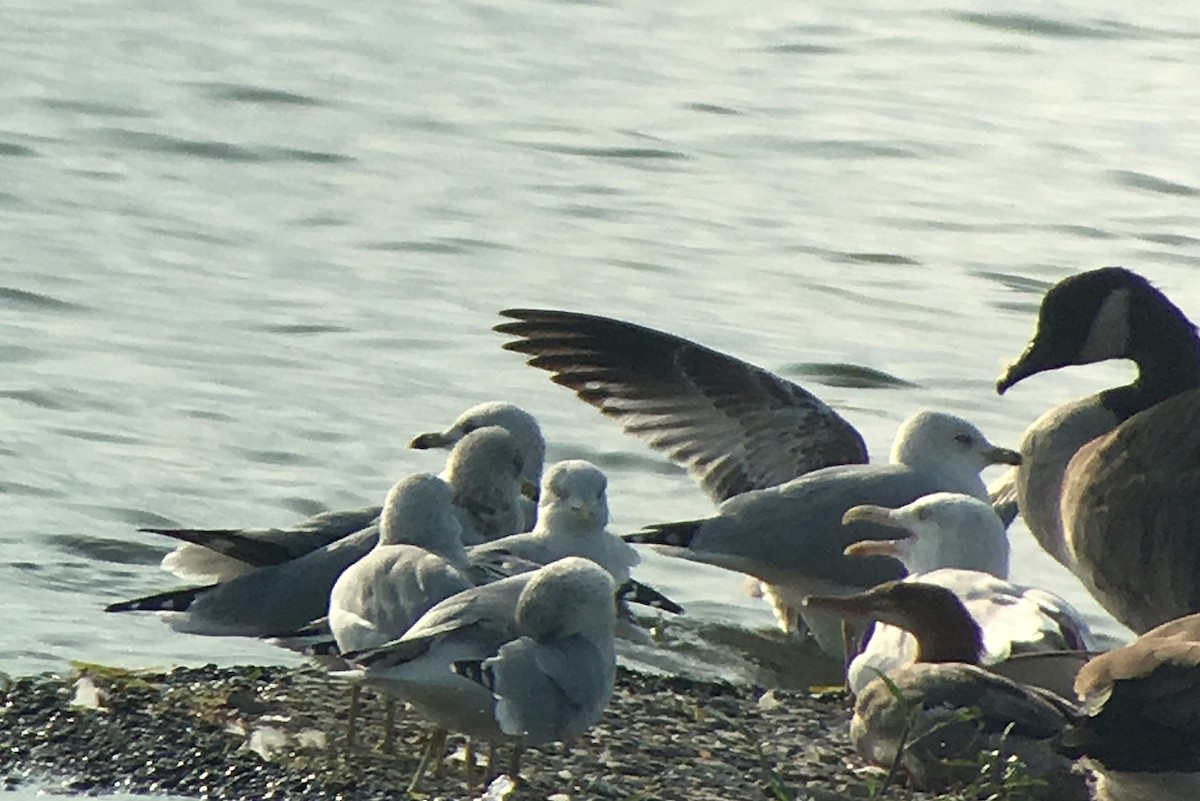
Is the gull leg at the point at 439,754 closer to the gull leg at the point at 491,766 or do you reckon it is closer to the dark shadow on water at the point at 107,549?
the gull leg at the point at 491,766

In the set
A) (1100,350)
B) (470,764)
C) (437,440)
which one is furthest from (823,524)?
(470,764)

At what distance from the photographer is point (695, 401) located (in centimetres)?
1002

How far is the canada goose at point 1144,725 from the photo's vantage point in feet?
20.6

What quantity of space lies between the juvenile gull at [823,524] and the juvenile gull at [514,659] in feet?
6.38

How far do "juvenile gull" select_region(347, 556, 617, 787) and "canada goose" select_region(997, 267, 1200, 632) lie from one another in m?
2.60

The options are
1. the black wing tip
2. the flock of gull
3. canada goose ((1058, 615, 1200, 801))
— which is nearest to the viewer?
canada goose ((1058, 615, 1200, 801))

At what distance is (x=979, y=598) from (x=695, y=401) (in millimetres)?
2425

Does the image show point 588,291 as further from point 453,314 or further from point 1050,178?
point 1050,178

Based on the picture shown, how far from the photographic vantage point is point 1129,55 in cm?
2147

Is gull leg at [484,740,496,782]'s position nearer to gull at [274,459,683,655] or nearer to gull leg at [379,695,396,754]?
gull leg at [379,695,396,754]

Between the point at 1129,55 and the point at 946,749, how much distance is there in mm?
15285

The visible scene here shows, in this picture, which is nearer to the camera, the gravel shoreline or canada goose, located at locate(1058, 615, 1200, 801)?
canada goose, located at locate(1058, 615, 1200, 801)

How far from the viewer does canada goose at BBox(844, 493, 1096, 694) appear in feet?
24.3

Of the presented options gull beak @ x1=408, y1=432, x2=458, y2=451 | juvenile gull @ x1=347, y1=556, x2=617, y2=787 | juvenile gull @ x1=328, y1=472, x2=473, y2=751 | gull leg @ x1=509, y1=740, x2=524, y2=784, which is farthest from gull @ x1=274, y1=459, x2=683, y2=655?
gull beak @ x1=408, y1=432, x2=458, y2=451
